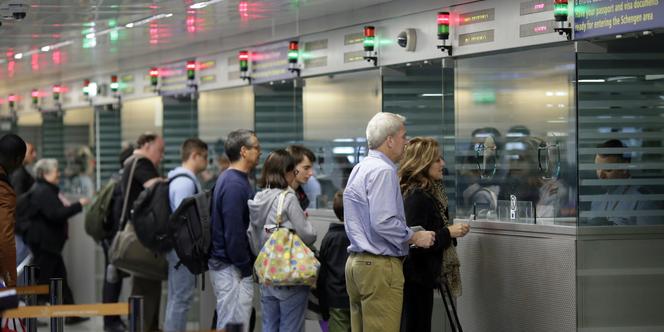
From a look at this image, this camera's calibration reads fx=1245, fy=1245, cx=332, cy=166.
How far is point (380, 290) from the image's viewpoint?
646 centimetres

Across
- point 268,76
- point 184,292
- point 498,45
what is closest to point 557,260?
point 498,45

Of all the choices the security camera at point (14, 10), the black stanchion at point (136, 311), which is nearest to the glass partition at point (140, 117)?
the security camera at point (14, 10)

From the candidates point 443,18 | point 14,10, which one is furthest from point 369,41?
point 14,10

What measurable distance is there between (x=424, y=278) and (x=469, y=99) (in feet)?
5.70

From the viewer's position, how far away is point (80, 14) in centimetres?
940

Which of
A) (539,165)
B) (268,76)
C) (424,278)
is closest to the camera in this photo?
(424,278)

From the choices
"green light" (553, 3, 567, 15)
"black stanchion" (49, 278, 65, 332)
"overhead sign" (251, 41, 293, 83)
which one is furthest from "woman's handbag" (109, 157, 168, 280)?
"green light" (553, 3, 567, 15)

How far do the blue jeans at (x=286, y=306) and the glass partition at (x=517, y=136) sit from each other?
1386 millimetres

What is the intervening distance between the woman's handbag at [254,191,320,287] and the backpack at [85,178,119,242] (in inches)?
175

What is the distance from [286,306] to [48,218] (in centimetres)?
561

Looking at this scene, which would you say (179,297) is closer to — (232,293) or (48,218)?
(232,293)

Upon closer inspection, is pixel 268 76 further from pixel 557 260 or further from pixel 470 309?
pixel 557 260

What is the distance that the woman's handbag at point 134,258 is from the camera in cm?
1028

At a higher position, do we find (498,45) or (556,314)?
(498,45)
